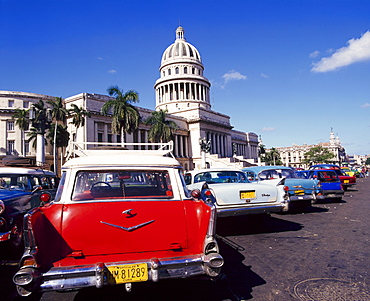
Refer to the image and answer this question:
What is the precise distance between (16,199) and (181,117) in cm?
6244

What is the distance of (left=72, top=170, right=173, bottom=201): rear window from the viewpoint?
12.3 feet

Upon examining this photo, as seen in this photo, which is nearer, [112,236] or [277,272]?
[112,236]

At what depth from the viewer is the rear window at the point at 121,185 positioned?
12.3ft

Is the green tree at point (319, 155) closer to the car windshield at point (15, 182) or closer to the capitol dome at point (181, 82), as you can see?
the capitol dome at point (181, 82)

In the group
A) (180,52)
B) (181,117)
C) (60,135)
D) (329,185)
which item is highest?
(180,52)

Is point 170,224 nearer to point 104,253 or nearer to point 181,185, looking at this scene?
point 181,185

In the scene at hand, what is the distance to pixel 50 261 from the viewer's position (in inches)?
129

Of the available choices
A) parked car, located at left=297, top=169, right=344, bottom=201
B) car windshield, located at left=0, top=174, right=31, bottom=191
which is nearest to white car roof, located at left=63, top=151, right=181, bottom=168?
car windshield, located at left=0, top=174, right=31, bottom=191

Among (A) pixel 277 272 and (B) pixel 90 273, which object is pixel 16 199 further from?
(A) pixel 277 272

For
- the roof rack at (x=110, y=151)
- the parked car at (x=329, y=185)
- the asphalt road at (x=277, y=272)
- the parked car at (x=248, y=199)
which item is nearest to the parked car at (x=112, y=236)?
the asphalt road at (x=277, y=272)

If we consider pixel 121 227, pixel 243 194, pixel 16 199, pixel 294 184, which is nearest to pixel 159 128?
pixel 294 184

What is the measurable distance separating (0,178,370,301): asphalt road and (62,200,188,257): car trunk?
85 centimetres

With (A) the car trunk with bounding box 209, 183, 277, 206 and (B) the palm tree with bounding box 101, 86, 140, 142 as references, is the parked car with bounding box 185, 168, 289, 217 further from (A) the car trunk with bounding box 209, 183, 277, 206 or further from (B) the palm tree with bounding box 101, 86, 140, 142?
(B) the palm tree with bounding box 101, 86, 140, 142

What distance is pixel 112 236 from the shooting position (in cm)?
338
